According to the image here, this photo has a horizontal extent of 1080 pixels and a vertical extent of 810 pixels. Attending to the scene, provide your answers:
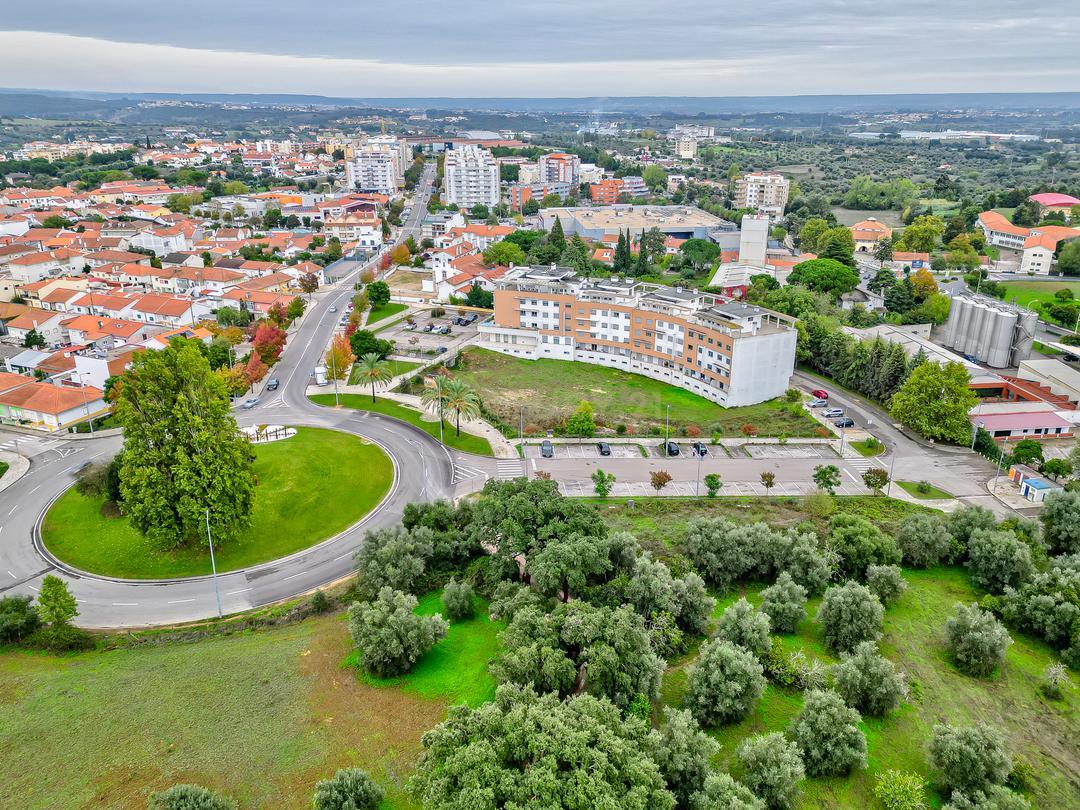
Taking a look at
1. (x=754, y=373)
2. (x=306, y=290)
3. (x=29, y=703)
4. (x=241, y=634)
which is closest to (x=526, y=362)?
(x=754, y=373)

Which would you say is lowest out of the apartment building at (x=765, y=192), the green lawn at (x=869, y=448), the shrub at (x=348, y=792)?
the green lawn at (x=869, y=448)

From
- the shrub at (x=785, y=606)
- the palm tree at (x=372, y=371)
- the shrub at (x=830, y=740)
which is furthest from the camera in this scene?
the palm tree at (x=372, y=371)

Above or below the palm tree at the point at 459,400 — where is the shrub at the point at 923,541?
below

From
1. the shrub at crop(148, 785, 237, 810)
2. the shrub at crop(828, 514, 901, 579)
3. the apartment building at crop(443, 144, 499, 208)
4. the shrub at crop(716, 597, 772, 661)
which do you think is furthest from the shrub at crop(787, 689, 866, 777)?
the apartment building at crop(443, 144, 499, 208)

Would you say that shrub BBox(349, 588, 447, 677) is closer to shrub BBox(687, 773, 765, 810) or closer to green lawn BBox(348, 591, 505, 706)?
green lawn BBox(348, 591, 505, 706)

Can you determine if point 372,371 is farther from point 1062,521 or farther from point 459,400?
point 1062,521

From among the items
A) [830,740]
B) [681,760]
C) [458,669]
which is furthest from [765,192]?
[681,760]

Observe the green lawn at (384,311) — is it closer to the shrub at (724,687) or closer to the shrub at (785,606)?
the shrub at (785,606)

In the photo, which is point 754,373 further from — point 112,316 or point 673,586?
point 112,316

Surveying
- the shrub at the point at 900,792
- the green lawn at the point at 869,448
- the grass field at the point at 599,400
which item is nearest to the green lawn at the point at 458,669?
the shrub at the point at 900,792
